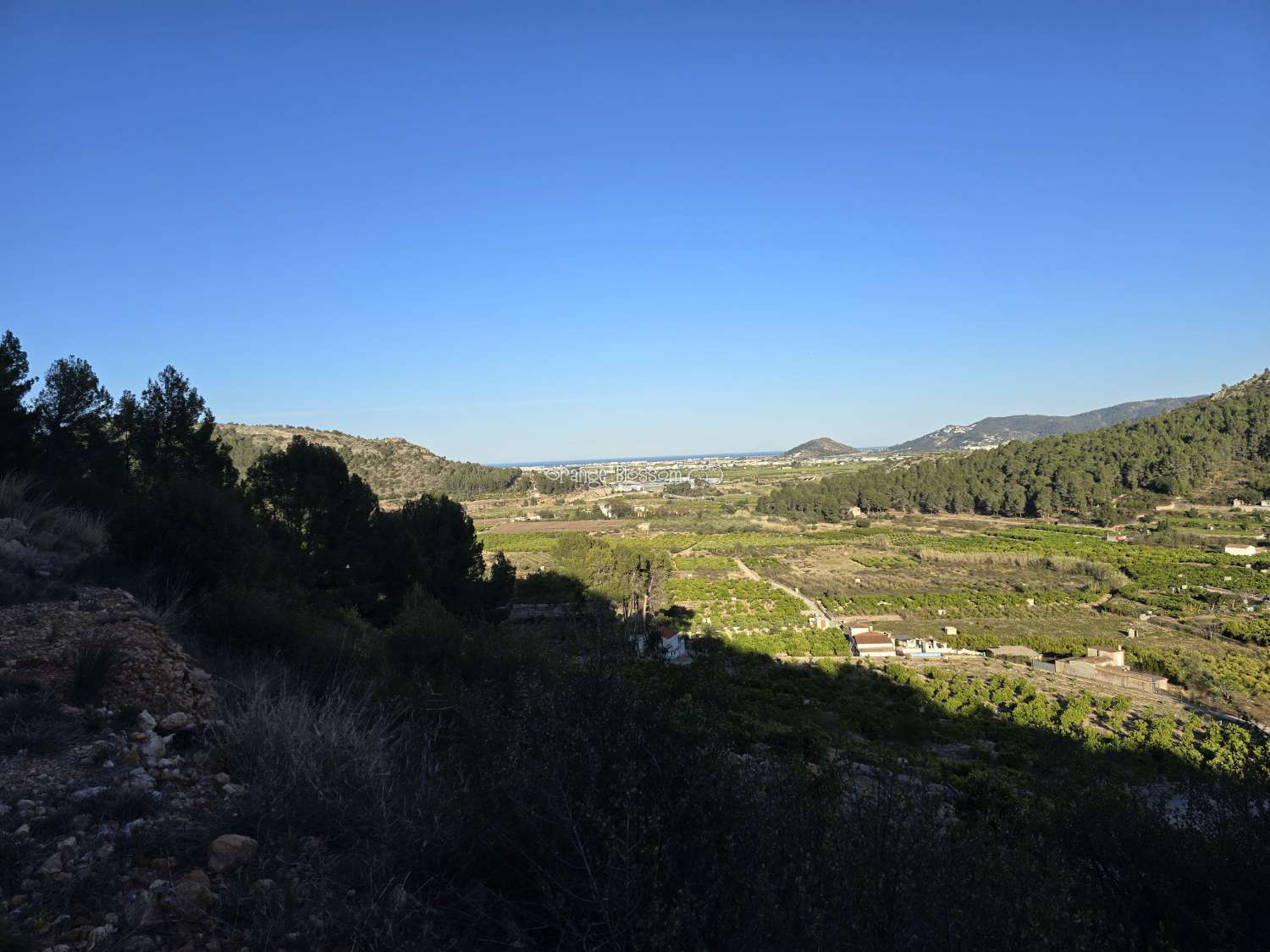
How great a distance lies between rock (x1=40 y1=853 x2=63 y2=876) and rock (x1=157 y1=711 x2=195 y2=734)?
199 centimetres

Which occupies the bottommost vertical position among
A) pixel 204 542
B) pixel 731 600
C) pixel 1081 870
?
pixel 731 600

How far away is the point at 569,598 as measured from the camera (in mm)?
35938

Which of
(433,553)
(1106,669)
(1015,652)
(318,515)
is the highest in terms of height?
(318,515)

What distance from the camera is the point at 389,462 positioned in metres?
93.8

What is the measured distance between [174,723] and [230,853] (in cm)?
222

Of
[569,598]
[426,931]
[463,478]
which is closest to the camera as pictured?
[426,931]

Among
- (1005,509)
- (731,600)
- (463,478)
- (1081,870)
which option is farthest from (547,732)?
(463,478)

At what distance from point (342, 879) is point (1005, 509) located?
3517 inches

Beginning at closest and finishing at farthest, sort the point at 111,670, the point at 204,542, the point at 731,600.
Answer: the point at 111,670 < the point at 204,542 < the point at 731,600

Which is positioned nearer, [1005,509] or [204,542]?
[204,542]

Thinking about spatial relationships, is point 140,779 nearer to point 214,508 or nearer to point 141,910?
point 141,910

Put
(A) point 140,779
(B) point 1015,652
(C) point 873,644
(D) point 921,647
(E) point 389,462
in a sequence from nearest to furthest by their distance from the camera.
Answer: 1. (A) point 140,779
2. (B) point 1015,652
3. (C) point 873,644
4. (D) point 921,647
5. (E) point 389,462

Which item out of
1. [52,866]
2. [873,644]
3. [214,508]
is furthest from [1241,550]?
[52,866]

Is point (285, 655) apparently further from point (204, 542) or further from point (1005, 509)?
point (1005, 509)
